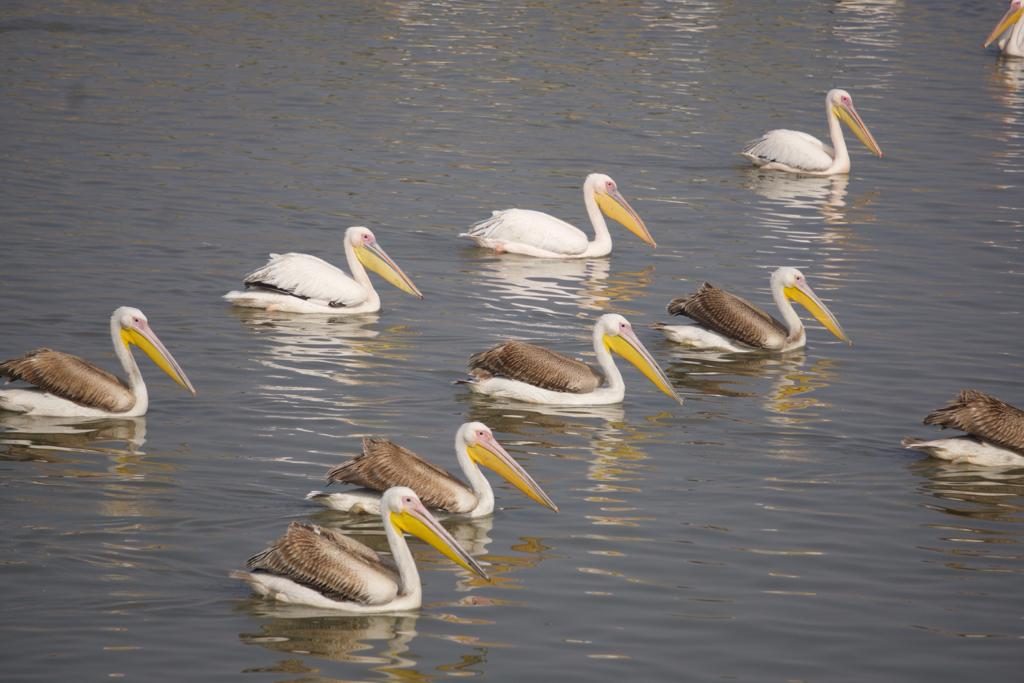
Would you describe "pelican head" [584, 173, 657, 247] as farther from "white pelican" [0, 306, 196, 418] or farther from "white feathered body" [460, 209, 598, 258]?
"white pelican" [0, 306, 196, 418]

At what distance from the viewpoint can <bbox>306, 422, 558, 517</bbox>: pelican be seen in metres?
A: 7.64

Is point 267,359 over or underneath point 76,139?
underneath

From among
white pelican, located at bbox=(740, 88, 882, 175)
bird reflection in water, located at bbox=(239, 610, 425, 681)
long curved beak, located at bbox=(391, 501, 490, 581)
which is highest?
white pelican, located at bbox=(740, 88, 882, 175)

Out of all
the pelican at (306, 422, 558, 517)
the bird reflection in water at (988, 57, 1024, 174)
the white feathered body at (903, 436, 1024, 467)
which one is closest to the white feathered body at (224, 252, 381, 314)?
the pelican at (306, 422, 558, 517)

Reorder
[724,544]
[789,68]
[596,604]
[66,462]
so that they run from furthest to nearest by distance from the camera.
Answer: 1. [789,68]
2. [66,462]
3. [724,544]
4. [596,604]

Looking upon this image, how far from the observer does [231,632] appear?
6.41 metres

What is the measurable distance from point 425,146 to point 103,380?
9.13 meters

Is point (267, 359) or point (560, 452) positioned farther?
point (267, 359)

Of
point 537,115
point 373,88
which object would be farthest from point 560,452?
point 373,88

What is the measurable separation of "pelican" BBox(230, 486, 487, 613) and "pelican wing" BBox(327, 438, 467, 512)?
872 millimetres

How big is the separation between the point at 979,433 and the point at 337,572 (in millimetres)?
3817

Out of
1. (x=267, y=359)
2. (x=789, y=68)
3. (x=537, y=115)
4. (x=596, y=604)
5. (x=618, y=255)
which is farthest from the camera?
(x=789, y=68)

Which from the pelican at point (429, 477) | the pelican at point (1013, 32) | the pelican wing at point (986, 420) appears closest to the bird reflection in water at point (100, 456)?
the pelican at point (429, 477)

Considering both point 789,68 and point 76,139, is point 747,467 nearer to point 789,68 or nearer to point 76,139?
point 76,139
